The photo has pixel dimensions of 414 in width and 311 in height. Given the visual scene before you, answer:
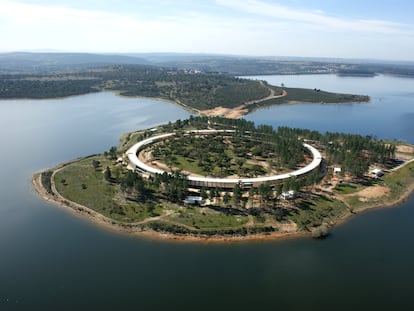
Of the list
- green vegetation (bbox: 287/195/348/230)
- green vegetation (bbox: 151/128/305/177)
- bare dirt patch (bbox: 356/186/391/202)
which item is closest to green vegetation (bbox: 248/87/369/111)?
green vegetation (bbox: 151/128/305/177)

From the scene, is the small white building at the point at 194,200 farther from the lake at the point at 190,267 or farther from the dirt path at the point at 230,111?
the dirt path at the point at 230,111

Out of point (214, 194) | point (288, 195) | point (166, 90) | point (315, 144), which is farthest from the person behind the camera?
point (166, 90)

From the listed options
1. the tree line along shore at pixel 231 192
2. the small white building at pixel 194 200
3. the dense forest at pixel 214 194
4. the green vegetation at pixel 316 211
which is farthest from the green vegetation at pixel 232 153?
the green vegetation at pixel 316 211

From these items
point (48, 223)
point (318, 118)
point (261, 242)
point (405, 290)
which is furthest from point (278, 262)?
point (318, 118)

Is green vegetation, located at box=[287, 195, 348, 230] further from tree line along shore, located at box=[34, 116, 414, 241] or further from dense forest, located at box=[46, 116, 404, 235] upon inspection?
tree line along shore, located at box=[34, 116, 414, 241]

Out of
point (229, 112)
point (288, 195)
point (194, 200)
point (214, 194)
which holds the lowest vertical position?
point (194, 200)

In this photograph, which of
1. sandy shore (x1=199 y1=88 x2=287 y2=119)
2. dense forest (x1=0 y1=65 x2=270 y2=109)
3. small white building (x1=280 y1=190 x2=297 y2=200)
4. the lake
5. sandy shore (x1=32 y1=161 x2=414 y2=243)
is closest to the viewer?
the lake

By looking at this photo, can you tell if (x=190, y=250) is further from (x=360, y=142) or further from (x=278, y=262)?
(x=360, y=142)

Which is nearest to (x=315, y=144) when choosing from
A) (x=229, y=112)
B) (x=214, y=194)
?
(x=214, y=194)

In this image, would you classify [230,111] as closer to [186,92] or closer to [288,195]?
[186,92]
